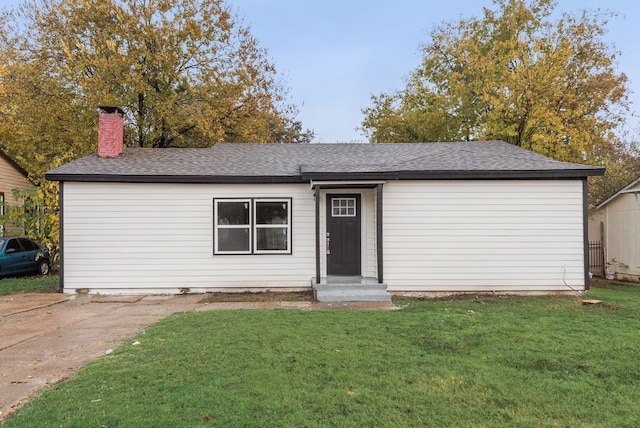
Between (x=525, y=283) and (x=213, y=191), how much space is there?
7750mm

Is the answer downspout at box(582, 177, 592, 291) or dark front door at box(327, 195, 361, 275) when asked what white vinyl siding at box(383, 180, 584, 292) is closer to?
downspout at box(582, 177, 592, 291)

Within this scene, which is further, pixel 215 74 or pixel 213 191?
pixel 215 74

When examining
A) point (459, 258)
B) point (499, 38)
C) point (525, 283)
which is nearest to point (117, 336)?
point (459, 258)

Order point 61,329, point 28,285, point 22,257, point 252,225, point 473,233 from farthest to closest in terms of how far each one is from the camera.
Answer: point 22,257 < point 28,285 < point 252,225 < point 473,233 < point 61,329

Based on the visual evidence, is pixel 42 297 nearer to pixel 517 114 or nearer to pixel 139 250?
pixel 139 250

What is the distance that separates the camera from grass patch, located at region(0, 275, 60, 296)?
10.2m

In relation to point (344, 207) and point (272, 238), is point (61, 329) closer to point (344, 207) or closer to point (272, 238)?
point (272, 238)

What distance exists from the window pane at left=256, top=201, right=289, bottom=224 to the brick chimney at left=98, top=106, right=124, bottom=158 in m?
4.53

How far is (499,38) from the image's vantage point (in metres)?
22.6

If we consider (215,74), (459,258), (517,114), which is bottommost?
(459,258)

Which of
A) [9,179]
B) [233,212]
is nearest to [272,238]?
[233,212]

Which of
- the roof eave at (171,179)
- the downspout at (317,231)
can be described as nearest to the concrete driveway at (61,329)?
the downspout at (317,231)

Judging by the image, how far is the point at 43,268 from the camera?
13641 mm

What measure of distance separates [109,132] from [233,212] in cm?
443
